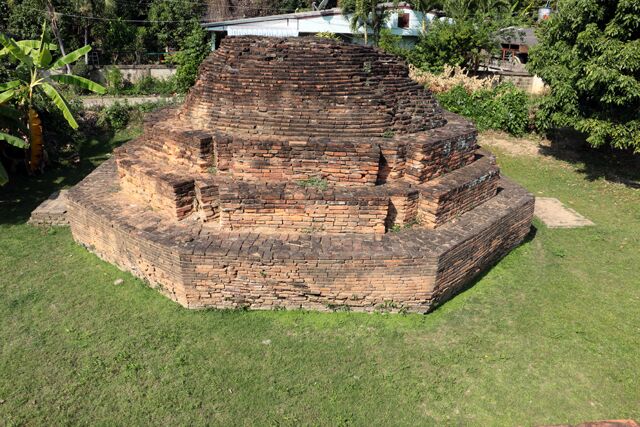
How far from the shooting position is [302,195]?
5.93 metres

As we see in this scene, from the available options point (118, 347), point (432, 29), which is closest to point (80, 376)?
point (118, 347)

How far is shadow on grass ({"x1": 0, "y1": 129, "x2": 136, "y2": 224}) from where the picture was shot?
8688 mm

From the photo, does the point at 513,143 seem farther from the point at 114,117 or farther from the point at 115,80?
the point at 115,80

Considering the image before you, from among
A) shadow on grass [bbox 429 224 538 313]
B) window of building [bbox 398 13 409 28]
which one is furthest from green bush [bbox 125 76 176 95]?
shadow on grass [bbox 429 224 538 313]

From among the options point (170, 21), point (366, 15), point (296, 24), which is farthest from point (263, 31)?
point (170, 21)

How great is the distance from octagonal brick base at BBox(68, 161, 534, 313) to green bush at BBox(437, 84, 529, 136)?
901 centimetres

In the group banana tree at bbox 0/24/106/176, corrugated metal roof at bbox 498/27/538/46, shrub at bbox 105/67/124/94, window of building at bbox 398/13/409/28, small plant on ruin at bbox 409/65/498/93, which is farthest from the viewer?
window of building at bbox 398/13/409/28

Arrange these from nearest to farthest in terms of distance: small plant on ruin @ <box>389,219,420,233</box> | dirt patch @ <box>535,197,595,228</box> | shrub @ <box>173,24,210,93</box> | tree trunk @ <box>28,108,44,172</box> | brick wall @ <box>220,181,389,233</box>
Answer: brick wall @ <box>220,181,389,233</box>
small plant on ruin @ <box>389,219,420,233</box>
dirt patch @ <box>535,197,595,228</box>
tree trunk @ <box>28,108,44,172</box>
shrub @ <box>173,24,210,93</box>

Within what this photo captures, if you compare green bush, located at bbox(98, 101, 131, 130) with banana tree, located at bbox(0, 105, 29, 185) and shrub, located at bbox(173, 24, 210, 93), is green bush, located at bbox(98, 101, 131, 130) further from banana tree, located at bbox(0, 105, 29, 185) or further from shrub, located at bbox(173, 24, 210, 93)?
banana tree, located at bbox(0, 105, 29, 185)

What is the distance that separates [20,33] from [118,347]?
2339 centimetres

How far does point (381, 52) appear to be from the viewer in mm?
7160

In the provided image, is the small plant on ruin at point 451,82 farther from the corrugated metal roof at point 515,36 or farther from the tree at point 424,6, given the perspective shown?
the tree at point 424,6

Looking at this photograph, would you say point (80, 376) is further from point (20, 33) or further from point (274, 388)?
point (20, 33)

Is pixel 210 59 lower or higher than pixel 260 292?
higher
